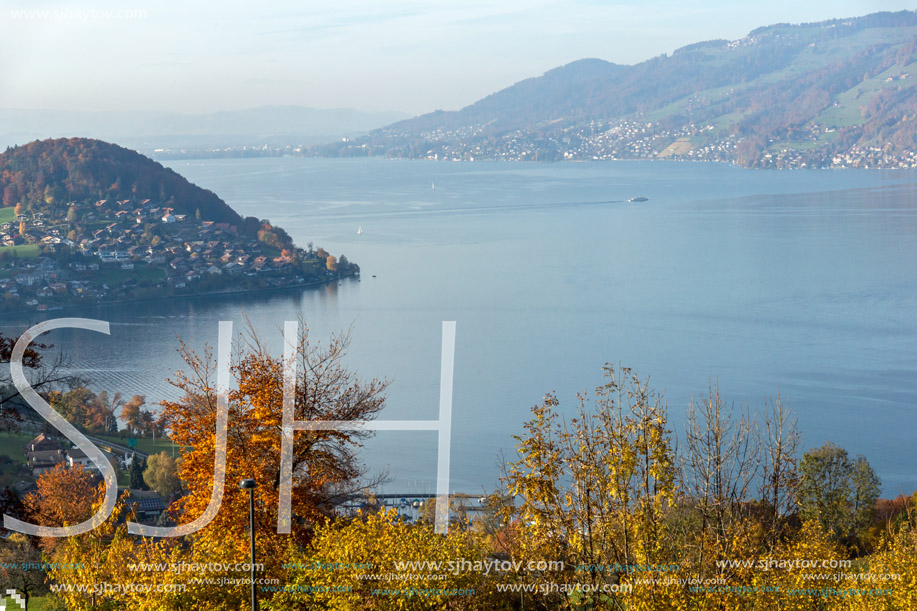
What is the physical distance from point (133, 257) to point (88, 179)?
1041 centimetres

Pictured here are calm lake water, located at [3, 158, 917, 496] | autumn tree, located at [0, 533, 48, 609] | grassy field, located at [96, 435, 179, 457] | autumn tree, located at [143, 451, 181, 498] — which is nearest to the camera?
autumn tree, located at [0, 533, 48, 609]

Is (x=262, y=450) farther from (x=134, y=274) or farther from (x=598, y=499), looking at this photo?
(x=134, y=274)

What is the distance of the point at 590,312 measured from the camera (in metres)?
27.9

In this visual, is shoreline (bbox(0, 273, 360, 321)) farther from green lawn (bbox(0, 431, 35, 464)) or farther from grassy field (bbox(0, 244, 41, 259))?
green lawn (bbox(0, 431, 35, 464))

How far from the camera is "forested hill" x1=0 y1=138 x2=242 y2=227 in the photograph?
46.1m

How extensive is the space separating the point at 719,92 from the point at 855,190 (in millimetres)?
77750

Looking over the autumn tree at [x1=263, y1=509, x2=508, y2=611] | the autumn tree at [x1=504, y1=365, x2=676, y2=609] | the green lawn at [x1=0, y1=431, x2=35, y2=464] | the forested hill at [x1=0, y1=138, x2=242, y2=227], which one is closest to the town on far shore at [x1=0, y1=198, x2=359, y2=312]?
the forested hill at [x1=0, y1=138, x2=242, y2=227]

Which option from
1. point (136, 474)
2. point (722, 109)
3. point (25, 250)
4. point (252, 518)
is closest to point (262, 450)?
point (252, 518)

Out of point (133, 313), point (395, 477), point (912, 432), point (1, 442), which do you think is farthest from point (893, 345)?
point (133, 313)

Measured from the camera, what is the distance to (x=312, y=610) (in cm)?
413

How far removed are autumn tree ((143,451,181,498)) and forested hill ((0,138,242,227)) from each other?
31.7 meters

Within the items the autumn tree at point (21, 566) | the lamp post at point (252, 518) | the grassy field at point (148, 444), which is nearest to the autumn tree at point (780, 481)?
the lamp post at point (252, 518)

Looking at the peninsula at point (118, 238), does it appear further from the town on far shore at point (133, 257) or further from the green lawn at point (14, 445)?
the green lawn at point (14, 445)

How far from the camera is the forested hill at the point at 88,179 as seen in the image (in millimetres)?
46094
